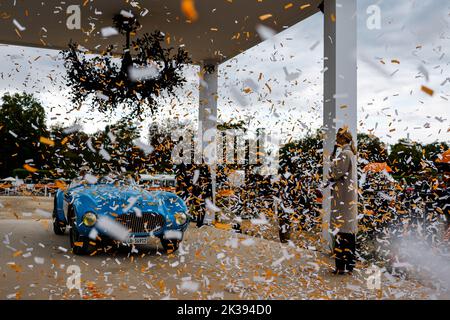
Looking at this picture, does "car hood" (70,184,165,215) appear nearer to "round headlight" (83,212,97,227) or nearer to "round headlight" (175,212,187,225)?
"round headlight" (83,212,97,227)

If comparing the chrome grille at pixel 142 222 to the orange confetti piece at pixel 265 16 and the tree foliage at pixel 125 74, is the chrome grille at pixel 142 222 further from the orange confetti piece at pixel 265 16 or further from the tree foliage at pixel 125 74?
the orange confetti piece at pixel 265 16

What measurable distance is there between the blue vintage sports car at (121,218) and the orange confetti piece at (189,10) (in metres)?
3.11

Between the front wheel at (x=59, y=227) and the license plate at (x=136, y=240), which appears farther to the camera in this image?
the front wheel at (x=59, y=227)

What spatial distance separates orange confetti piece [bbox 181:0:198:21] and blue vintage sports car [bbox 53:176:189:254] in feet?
10.2

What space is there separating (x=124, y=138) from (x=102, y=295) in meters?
22.3

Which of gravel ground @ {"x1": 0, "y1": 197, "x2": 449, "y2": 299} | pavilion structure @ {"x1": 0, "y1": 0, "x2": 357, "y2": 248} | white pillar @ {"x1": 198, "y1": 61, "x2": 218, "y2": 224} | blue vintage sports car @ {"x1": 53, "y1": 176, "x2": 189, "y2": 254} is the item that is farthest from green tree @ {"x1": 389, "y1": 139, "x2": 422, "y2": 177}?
white pillar @ {"x1": 198, "y1": 61, "x2": 218, "y2": 224}

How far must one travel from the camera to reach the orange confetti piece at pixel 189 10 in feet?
22.8

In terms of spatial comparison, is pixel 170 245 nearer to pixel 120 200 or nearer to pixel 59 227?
pixel 120 200

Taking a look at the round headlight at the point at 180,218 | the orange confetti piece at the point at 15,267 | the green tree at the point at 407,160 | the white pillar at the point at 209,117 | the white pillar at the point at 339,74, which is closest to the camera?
the orange confetti piece at the point at 15,267

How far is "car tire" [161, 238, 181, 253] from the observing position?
6363 mm

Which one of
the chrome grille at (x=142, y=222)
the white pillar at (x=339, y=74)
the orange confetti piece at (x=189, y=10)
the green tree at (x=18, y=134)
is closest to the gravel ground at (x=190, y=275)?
the chrome grille at (x=142, y=222)

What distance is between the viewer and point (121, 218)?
5.77m

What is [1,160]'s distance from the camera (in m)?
39.4

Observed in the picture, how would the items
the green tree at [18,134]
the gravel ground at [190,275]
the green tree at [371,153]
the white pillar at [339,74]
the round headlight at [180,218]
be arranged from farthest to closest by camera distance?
the green tree at [18,134], the green tree at [371,153], the white pillar at [339,74], the round headlight at [180,218], the gravel ground at [190,275]
